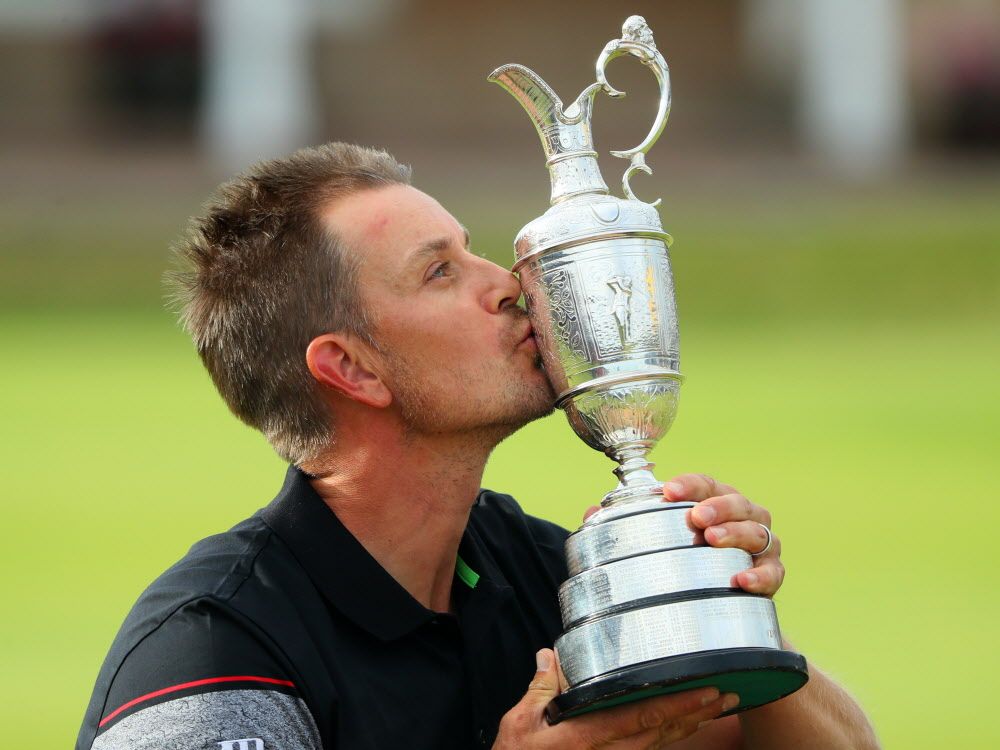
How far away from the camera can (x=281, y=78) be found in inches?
651

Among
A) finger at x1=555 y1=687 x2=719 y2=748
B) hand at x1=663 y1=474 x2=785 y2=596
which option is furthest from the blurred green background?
finger at x1=555 y1=687 x2=719 y2=748

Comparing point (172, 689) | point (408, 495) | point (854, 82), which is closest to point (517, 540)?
point (408, 495)

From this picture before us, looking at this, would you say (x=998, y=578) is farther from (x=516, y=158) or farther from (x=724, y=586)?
(x=516, y=158)

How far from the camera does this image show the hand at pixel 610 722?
280cm

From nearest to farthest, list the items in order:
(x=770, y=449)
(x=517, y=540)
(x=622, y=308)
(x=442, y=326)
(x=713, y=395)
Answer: (x=622, y=308) < (x=442, y=326) < (x=517, y=540) < (x=770, y=449) < (x=713, y=395)

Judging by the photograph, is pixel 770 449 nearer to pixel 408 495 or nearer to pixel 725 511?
pixel 408 495

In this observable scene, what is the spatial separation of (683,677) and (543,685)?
27 centimetres

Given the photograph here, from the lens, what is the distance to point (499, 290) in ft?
10.5

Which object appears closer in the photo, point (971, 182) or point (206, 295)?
point (206, 295)

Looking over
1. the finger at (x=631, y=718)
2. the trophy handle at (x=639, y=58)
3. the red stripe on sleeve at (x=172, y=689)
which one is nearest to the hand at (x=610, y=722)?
the finger at (x=631, y=718)

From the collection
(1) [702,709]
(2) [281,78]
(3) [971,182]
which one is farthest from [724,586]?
(2) [281,78]

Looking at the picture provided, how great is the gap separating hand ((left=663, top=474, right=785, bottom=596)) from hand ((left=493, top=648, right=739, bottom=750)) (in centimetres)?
21

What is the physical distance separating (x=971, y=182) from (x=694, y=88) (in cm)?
448

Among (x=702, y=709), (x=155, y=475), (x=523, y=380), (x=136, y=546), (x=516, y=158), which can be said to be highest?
(x=516, y=158)
